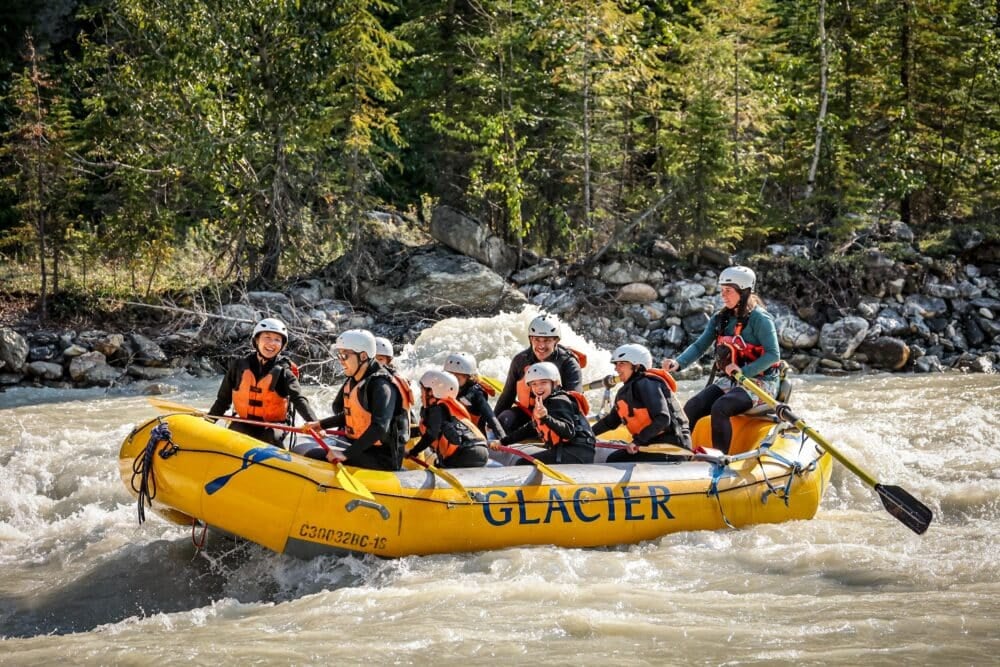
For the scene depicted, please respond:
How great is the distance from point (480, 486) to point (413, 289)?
9.34m

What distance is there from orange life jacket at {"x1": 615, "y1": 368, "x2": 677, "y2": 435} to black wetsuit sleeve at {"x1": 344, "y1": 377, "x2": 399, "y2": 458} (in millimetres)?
1681

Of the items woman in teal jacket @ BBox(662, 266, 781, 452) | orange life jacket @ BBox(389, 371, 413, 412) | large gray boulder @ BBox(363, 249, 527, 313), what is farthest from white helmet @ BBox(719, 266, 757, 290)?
large gray boulder @ BBox(363, 249, 527, 313)

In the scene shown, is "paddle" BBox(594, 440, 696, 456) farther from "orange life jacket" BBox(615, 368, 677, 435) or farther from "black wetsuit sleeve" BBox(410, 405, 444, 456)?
"black wetsuit sleeve" BBox(410, 405, 444, 456)

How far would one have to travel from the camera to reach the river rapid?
4730 mm

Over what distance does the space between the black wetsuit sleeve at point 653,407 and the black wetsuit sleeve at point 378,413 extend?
5.65 feet

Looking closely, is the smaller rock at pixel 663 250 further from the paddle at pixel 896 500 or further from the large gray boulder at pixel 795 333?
the paddle at pixel 896 500

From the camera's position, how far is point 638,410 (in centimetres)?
711

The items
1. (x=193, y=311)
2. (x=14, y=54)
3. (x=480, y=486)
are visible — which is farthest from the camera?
(x=14, y=54)

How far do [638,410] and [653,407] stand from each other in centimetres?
12

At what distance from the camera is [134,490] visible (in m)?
6.43

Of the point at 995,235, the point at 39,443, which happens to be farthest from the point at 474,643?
the point at 995,235

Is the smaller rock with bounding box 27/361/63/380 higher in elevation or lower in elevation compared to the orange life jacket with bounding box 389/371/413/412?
lower

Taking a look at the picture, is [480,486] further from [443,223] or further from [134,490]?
[443,223]

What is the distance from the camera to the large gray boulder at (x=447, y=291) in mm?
15336
